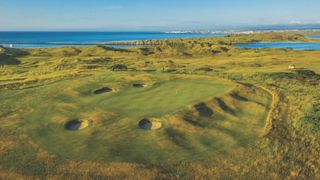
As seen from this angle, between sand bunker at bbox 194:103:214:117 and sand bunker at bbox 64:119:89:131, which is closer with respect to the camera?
sand bunker at bbox 64:119:89:131

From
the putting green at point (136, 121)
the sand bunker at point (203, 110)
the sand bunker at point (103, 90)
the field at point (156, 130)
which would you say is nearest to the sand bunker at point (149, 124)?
the field at point (156, 130)

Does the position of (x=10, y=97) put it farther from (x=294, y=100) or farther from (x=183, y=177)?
(x=294, y=100)

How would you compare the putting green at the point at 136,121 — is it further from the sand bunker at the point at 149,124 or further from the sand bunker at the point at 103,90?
the sand bunker at the point at 103,90

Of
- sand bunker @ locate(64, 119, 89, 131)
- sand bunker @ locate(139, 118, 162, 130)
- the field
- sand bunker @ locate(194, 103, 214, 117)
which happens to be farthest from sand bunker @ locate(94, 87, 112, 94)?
sand bunker @ locate(194, 103, 214, 117)

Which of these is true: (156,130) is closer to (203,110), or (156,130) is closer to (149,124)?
(149,124)

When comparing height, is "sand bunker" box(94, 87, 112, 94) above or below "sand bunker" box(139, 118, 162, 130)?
above

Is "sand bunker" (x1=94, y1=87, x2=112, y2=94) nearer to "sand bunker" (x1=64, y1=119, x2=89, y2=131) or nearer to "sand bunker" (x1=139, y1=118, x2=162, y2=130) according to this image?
"sand bunker" (x1=64, y1=119, x2=89, y2=131)
